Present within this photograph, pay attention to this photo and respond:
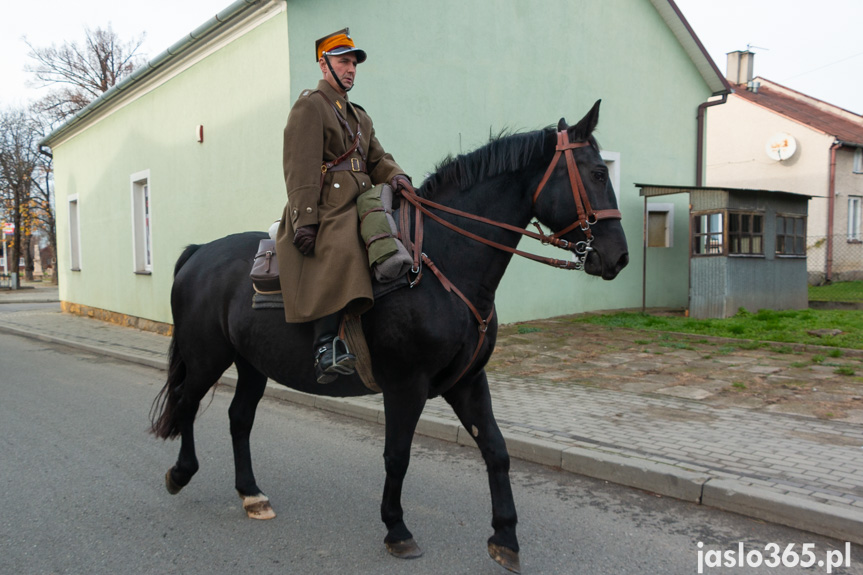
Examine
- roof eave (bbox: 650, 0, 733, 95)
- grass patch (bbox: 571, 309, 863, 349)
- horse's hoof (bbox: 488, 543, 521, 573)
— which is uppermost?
roof eave (bbox: 650, 0, 733, 95)

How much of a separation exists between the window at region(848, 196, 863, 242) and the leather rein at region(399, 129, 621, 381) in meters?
25.5

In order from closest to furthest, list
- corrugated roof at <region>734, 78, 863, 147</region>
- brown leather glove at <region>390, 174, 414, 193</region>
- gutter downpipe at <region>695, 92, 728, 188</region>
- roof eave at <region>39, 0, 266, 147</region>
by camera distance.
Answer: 1. brown leather glove at <region>390, 174, 414, 193</region>
2. roof eave at <region>39, 0, 266, 147</region>
3. gutter downpipe at <region>695, 92, 728, 188</region>
4. corrugated roof at <region>734, 78, 863, 147</region>

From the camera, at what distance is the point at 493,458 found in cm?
322

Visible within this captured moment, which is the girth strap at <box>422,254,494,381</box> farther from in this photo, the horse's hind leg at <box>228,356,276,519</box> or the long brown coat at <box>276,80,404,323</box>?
the horse's hind leg at <box>228,356,276,519</box>

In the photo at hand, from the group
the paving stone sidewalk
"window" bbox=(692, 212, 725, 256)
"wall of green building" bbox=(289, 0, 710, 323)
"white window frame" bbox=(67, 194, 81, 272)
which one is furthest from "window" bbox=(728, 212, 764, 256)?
"white window frame" bbox=(67, 194, 81, 272)

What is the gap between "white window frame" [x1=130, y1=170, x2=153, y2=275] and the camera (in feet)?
50.2

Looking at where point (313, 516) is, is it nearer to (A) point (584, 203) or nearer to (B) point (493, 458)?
(B) point (493, 458)

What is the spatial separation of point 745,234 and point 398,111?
8054 mm

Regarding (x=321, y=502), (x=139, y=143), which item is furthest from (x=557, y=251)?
(x=139, y=143)

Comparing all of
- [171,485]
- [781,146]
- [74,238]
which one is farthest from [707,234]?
[74,238]

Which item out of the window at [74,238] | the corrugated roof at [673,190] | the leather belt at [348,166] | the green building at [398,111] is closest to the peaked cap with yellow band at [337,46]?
the leather belt at [348,166]

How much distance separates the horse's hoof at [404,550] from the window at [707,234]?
12.0 metres

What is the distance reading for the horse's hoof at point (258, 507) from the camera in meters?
3.86

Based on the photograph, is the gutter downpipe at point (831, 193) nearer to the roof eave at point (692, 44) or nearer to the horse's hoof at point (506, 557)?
the roof eave at point (692, 44)
